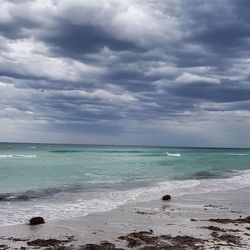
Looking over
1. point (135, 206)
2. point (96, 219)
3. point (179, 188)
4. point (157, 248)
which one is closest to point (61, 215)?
point (96, 219)

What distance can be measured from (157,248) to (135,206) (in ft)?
25.5

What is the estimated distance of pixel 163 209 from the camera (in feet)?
59.6

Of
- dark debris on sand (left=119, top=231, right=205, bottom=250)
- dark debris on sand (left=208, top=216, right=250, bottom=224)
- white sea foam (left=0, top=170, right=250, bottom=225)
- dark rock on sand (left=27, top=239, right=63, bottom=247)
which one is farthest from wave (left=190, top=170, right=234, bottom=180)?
dark rock on sand (left=27, top=239, right=63, bottom=247)

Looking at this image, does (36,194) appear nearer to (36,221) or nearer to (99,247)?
(36,221)

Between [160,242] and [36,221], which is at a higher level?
[36,221]

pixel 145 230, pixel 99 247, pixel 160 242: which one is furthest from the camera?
pixel 145 230

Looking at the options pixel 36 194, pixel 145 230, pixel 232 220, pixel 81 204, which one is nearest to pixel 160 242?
pixel 145 230

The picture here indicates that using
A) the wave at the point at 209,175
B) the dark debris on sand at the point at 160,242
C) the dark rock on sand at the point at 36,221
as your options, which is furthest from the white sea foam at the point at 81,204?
the wave at the point at 209,175

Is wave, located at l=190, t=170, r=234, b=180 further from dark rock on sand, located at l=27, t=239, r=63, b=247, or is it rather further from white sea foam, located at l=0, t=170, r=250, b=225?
dark rock on sand, located at l=27, t=239, r=63, b=247

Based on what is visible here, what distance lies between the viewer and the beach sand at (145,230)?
11.5 metres

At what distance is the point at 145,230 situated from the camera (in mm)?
13594

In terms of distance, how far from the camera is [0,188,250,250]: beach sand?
11.5 metres

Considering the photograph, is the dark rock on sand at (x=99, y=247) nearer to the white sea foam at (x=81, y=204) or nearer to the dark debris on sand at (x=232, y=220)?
the white sea foam at (x=81, y=204)

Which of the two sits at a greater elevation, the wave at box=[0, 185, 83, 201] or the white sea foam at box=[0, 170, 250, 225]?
the wave at box=[0, 185, 83, 201]
